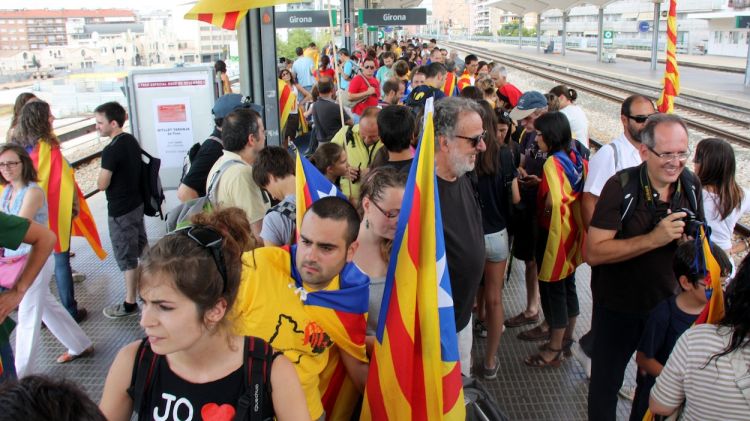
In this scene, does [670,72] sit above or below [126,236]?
above

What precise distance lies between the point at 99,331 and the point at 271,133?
2.39 metres

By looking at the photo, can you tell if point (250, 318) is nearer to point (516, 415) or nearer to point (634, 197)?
point (634, 197)

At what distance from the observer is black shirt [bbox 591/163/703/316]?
9.59 ft

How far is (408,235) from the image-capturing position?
2361 millimetres

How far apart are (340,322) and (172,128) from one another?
16.2 feet

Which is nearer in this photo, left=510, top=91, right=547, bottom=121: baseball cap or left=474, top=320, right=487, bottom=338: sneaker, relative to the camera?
left=474, top=320, right=487, bottom=338: sneaker

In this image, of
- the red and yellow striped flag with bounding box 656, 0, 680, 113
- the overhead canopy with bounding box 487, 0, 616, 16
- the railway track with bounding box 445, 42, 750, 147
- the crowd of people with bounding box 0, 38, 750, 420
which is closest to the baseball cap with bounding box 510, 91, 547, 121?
the crowd of people with bounding box 0, 38, 750, 420

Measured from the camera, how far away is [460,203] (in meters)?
3.14

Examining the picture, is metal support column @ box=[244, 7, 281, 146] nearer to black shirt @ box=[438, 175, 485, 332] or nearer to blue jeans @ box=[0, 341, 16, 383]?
black shirt @ box=[438, 175, 485, 332]

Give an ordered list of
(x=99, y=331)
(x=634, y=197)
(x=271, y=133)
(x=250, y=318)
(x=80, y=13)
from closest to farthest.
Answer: (x=250, y=318) < (x=634, y=197) < (x=99, y=331) < (x=271, y=133) < (x=80, y=13)

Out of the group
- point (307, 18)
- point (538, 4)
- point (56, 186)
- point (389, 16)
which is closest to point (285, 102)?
point (56, 186)

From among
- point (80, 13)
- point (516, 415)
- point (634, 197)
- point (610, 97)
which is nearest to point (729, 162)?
point (634, 197)

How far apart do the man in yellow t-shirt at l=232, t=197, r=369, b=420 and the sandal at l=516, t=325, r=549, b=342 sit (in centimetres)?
263

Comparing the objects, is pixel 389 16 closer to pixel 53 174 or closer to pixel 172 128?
pixel 172 128
